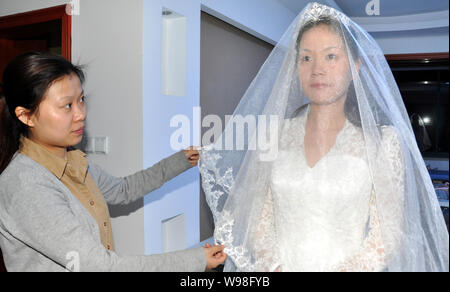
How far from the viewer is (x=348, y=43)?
0.98 metres

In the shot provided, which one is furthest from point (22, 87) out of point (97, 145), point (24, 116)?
point (97, 145)

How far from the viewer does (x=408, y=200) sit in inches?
35.2

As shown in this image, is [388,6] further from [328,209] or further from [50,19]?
[328,209]

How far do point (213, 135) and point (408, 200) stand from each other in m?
1.78

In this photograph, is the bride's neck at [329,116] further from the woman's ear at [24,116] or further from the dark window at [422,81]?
the dark window at [422,81]

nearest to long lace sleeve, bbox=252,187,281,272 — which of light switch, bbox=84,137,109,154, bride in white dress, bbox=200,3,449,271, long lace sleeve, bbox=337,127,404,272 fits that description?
bride in white dress, bbox=200,3,449,271

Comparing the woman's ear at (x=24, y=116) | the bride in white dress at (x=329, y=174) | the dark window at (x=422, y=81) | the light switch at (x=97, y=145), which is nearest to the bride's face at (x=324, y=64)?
the bride in white dress at (x=329, y=174)

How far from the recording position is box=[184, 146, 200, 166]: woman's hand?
1.37m

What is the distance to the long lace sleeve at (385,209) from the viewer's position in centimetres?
87

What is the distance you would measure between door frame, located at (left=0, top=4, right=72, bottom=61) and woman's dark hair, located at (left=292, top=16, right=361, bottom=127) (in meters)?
1.58

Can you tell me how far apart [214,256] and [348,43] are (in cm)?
71

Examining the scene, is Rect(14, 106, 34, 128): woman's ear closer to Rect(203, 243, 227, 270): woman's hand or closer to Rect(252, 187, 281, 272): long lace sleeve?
Rect(203, 243, 227, 270): woman's hand
